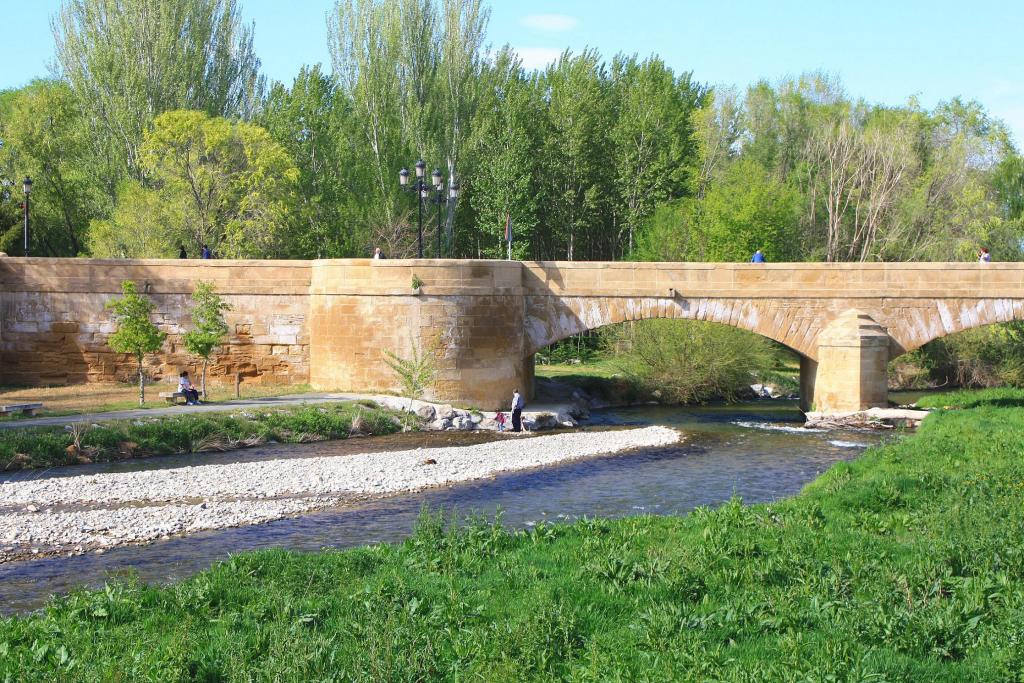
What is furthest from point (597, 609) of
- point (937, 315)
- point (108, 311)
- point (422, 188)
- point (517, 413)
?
point (108, 311)

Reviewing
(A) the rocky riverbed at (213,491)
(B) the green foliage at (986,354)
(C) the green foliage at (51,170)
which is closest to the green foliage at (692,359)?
(B) the green foliage at (986,354)

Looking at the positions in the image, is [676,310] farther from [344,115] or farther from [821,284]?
[344,115]

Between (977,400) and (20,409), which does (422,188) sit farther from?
(977,400)

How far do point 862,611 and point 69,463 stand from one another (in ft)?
53.6

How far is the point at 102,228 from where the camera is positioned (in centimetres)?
3881

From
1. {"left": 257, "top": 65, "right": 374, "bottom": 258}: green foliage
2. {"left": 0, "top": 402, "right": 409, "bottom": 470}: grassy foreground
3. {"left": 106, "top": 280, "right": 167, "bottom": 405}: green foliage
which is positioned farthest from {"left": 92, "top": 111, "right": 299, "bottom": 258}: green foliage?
{"left": 0, "top": 402, "right": 409, "bottom": 470}: grassy foreground

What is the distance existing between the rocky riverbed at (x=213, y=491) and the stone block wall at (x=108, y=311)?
9.08 meters

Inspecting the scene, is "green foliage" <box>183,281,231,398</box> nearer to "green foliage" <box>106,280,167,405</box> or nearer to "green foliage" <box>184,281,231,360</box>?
"green foliage" <box>184,281,231,360</box>

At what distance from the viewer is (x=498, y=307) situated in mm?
28859

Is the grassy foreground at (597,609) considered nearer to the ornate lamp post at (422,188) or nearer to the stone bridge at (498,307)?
the stone bridge at (498,307)

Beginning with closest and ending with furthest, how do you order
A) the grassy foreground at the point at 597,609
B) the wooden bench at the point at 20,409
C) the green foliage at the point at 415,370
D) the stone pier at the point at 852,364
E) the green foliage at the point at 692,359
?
the grassy foreground at the point at 597,609, the wooden bench at the point at 20,409, the green foliage at the point at 415,370, the stone pier at the point at 852,364, the green foliage at the point at 692,359

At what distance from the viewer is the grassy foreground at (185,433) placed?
68.3ft

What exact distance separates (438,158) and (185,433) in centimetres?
2433

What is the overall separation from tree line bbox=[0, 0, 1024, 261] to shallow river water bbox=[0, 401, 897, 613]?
16.4 m
